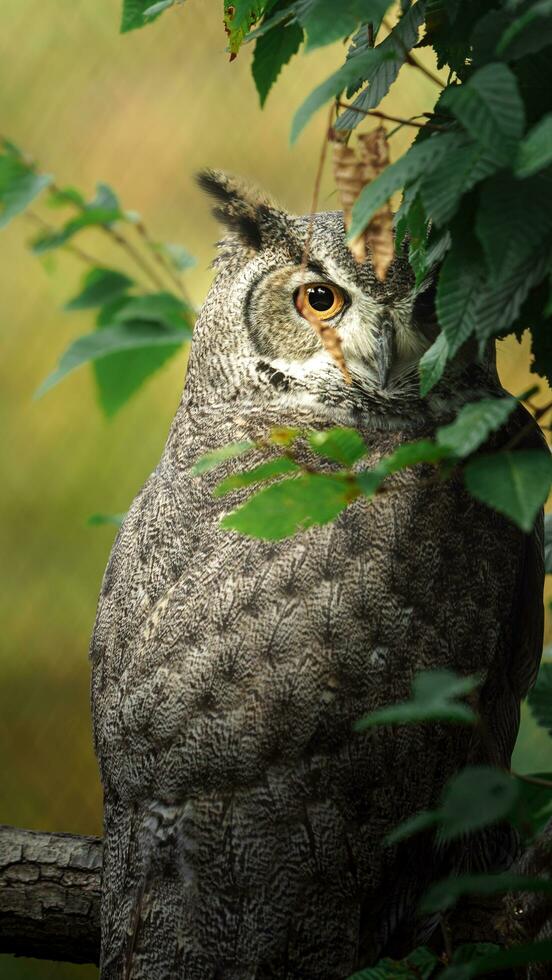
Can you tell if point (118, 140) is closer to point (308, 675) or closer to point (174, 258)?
point (174, 258)

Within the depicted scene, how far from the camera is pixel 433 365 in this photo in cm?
92

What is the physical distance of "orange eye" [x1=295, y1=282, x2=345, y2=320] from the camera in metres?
1.46

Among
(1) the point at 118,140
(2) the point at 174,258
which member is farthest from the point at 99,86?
(2) the point at 174,258

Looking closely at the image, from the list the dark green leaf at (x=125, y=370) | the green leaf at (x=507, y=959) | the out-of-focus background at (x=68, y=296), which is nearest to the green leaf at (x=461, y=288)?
the green leaf at (x=507, y=959)

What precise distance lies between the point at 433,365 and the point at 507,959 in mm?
499

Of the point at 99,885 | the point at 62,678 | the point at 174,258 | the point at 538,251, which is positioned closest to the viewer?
the point at 538,251

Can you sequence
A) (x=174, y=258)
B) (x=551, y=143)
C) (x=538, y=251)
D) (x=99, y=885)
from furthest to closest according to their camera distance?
(x=174, y=258), (x=99, y=885), (x=538, y=251), (x=551, y=143)

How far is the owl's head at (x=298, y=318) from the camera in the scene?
1.43 m

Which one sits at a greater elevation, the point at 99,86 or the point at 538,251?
the point at 99,86

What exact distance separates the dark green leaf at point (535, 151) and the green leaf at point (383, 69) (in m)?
0.29

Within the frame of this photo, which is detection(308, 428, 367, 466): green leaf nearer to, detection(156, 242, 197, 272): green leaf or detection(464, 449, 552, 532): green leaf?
detection(464, 449, 552, 532): green leaf

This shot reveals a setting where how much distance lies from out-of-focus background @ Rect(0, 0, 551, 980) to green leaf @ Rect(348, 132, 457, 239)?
147 centimetres

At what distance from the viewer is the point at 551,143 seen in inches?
24.0

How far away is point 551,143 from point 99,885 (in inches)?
50.7
